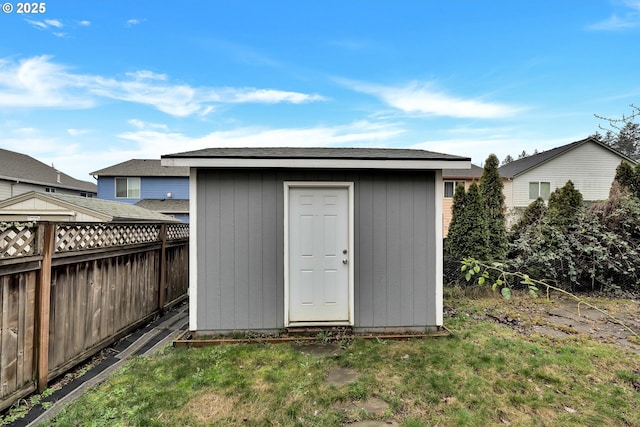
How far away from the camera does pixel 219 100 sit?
11.3 metres

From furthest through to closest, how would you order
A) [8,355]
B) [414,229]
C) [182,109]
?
[182,109] → [414,229] → [8,355]

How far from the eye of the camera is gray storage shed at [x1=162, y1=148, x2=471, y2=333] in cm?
376

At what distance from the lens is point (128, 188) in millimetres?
17156

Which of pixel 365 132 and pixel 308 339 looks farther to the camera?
pixel 365 132

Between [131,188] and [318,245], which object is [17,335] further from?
[131,188]

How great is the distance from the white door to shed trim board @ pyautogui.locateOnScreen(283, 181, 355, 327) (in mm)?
19

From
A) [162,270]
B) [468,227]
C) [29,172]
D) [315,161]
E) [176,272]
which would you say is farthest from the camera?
[29,172]

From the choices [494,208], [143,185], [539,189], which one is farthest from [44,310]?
[539,189]

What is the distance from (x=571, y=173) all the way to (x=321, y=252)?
16.7 metres

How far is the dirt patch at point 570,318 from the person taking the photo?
3.81m

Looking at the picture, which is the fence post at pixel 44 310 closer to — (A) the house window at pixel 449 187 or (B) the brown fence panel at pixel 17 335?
(B) the brown fence panel at pixel 17 335

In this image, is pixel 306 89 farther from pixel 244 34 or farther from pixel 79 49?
pixel 79 49

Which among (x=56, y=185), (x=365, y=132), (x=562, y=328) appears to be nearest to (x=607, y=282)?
(x=562, y=328)

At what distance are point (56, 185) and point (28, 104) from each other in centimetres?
1110
